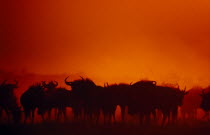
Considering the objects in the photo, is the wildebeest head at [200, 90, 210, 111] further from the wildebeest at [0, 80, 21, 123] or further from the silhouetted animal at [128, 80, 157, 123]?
the wildebeest at [0, 80, 21, 123]

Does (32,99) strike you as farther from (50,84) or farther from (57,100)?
(50,84)

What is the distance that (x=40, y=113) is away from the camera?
29.2 meters

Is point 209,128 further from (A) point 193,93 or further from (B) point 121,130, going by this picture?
(A) point 193,93

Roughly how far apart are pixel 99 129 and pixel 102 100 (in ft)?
11.8

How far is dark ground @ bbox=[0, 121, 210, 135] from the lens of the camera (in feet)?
79.3

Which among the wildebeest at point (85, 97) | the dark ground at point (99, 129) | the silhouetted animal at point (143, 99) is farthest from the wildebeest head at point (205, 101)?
the wildebeest at point (85, 97)

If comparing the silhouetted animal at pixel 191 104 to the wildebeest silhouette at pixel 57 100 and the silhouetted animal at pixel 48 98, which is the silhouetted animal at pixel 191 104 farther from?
the silhouetted animal at pixel 48 98

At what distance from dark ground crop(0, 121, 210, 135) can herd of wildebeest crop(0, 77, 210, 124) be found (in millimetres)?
1460

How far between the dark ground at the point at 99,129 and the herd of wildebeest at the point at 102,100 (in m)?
1.46

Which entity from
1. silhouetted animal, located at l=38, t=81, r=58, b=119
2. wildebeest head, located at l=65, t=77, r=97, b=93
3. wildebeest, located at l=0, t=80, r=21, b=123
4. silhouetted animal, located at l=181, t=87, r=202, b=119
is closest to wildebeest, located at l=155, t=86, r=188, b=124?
wildebeest head, located at l=65, t=77, r=97, b=93

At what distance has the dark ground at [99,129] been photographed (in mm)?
24172

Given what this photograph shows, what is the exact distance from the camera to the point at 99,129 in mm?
24797

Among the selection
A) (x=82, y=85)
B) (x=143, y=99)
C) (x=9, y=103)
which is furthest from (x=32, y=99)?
(x=143, y=99)

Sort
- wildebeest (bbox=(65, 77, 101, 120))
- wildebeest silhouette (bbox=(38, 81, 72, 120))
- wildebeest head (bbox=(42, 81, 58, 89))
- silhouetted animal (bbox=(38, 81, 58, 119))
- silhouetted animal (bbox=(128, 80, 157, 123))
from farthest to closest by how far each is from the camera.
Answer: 1. wildebeest head (bbox=(42, 81, 58, 89))
2. wildebeest silhouette (bbox=(38, 81, 72, 120))
3. silhouetted animal (bbox=(38, 81, 58, 119))
4. wildebeest (bbox=(65, 77, 101, 120))
5. silhouetted animal (bbox=(128, 80, 157, 123))
